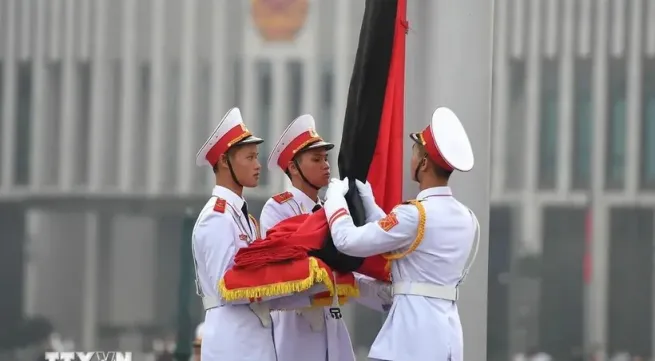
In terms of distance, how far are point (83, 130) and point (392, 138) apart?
1.56 m

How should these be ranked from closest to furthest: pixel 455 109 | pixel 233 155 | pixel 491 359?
1. pixel 233 155
2. pixel 455 109
3. pixel 491 359

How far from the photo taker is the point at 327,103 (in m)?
4.41

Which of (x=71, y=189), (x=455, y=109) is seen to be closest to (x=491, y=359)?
(x=455, y=109)

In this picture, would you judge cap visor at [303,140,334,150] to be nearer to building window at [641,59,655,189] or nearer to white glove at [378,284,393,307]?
white glove at [378,284,393,307]

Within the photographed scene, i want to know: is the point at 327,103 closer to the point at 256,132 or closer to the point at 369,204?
the point at 256,132

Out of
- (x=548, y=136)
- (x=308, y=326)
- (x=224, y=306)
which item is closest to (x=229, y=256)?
(x=224, y=306)

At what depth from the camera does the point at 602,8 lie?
4.37 meters

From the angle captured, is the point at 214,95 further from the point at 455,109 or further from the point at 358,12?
the point at 455,109

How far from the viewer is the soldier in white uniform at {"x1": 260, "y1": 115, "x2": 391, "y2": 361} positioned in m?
3.51

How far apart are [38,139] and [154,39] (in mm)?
630

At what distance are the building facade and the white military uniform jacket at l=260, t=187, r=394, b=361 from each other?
2.39 feet

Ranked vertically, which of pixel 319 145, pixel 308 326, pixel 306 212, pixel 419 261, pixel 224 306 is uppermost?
pixel 319 145

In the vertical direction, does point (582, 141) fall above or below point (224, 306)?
above

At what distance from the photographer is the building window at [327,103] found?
4.36m
